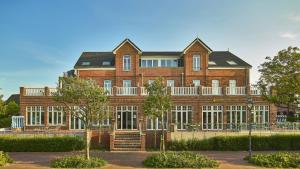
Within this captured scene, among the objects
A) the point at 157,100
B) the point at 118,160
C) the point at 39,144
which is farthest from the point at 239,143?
the point at 39,144

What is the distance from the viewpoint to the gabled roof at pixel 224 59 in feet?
134

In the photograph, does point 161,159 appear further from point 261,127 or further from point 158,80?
point 261,127

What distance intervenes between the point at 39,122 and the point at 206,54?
61.5ft

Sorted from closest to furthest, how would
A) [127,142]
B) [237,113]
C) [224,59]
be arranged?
[127,142], [237,113], [224,59]

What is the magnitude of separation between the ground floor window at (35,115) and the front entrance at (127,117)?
7.36m

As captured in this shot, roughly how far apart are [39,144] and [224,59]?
25040 mm

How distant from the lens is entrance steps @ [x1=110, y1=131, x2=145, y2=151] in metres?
25.2

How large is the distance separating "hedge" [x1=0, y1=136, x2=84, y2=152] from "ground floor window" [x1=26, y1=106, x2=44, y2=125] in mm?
10525

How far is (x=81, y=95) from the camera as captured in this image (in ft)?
59.3

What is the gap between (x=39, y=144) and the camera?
2469 cm

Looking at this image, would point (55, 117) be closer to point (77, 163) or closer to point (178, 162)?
point (77, 163)

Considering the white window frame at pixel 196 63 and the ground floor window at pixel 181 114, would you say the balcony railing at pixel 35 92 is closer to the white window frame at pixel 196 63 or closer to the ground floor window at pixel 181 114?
the ground floor window at pixel 181 114

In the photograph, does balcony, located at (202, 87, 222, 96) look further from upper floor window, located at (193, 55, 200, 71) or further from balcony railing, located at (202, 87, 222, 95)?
upper floor window, located at (193, 55, 200, 71)

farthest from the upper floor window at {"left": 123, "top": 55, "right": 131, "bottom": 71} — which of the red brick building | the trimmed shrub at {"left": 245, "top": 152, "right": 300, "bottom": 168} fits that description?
the trimmed shrub at {"left": 245, "top": 152, "right": 300, "bottom": 168}
